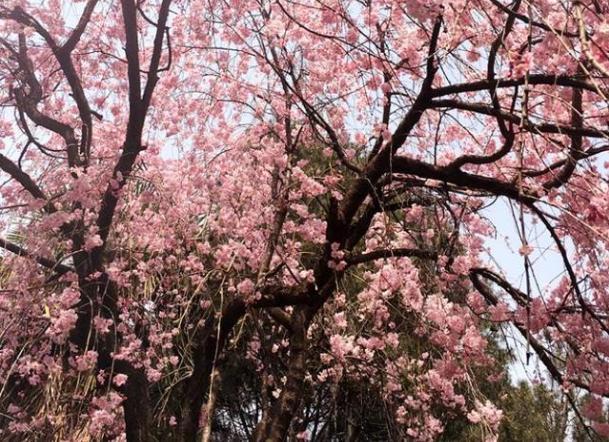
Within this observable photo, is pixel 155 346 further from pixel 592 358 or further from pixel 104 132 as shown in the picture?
pixel 592 358

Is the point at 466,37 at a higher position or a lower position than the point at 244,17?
lower

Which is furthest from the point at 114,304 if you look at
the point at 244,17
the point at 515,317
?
the point at 515,317

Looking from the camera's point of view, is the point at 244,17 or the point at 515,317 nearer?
the point at 515,317

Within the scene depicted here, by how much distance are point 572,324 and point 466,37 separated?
60.7 inches

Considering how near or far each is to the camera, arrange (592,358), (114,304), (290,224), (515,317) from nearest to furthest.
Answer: (592,358), (515,317), (114,304), (290,224)

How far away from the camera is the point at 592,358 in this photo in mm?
3008

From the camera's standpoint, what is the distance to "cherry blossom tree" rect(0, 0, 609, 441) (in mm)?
2895

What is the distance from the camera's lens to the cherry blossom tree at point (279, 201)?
2895mm

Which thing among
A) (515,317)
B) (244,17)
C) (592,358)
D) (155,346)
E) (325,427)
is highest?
(244,17)

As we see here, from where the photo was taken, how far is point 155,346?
16.2 feet

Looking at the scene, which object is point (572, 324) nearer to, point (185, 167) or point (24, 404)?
point (185, 167)

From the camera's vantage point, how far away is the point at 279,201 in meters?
4.55

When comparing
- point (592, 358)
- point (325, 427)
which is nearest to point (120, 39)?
point (592, 358)

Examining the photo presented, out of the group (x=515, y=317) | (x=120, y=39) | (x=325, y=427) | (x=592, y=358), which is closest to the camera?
(x=592, y=358)
